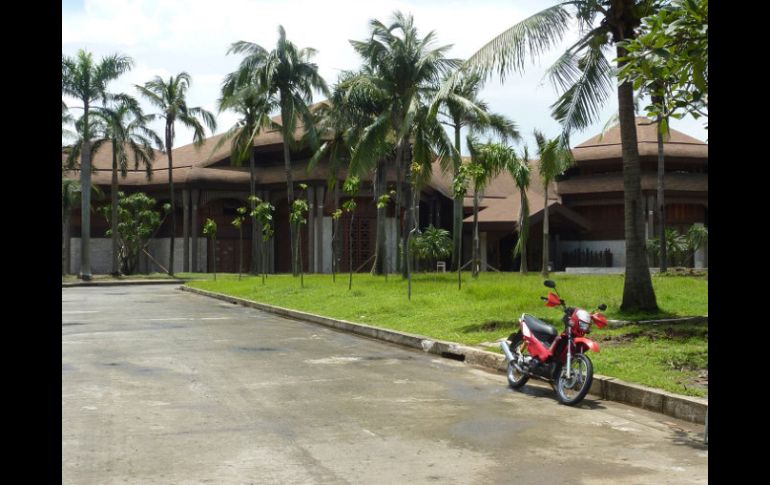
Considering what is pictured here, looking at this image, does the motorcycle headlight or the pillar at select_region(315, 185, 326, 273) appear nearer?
the motorcycle headlight

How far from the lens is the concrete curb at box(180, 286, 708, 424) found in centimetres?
787

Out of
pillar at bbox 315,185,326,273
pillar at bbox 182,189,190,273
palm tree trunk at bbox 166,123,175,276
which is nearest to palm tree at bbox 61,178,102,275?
palm tree trunk at bbox 166,123,175,276

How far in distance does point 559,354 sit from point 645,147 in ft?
116

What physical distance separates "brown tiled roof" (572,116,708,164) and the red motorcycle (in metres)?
33.5

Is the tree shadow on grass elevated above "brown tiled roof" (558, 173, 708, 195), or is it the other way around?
"brown tiled roof" (558, 173, 708, 195)

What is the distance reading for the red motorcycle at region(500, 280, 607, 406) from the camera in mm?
8539

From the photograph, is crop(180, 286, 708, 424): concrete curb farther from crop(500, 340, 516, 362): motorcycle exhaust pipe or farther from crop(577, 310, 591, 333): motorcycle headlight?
crop(500, 340, 516, 362): motorcycle exhaust pipe

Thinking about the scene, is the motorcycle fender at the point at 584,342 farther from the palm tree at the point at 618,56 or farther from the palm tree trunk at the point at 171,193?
the palm tree trunk at the point at 171,193

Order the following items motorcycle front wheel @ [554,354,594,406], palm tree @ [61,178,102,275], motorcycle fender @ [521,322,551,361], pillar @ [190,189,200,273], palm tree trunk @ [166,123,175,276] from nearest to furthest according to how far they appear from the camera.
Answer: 1. motorcycle front wheel @ [554,354,594,406]
2. motorcycle fender @ [521,322,551,361]
3. palm tree trunk @ [166,123,175,276]
4. palm tree @ [61,178,102,275]
5. pillar @ [190,189,200,273]

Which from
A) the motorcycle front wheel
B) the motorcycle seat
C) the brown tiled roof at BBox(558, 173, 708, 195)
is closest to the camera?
the motorcycle front wheel

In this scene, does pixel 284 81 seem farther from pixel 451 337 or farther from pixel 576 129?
pixel 451 337

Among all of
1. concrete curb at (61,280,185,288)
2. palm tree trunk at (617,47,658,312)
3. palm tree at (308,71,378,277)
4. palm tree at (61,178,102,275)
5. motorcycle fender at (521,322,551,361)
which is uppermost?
palm tree at (308,71,378,277)

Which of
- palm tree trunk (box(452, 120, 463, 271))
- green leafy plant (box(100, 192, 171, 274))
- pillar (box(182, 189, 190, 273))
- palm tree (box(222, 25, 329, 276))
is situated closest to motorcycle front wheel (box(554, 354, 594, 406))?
palm tree trunk (box(452, 120, 463, 271))

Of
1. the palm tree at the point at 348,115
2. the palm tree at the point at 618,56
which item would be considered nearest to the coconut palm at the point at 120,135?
the palm tree at the point at 348,115
